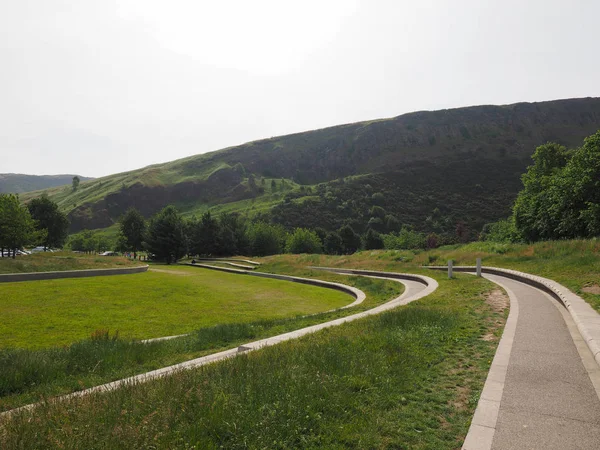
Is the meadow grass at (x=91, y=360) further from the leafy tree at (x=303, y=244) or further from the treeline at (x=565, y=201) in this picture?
the leafy tree at (x=303, y=244)

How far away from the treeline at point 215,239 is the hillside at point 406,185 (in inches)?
554

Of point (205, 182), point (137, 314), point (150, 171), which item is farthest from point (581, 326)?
point (150, 171)

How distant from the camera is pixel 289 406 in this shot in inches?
156

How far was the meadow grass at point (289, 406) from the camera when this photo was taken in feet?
11.1

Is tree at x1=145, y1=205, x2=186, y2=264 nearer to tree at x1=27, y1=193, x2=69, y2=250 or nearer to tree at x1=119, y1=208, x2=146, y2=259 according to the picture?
tree at x1=119, y1=208, x2=146, y2=259


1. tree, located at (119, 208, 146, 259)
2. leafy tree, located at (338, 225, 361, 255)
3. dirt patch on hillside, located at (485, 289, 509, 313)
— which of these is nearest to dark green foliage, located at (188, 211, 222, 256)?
tree, located at (119, 208, 146, 259)

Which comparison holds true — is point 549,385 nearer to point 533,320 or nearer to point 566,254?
point 533,320

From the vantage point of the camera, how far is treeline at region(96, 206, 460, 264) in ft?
182

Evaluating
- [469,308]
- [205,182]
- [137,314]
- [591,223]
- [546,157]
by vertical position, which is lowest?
[137,314]

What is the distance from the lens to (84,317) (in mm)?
12961

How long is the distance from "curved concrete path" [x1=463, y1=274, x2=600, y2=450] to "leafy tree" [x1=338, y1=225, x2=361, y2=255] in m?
85.6

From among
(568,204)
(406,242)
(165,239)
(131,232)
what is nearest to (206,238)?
(165,239)

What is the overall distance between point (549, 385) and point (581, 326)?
3410 millimetres

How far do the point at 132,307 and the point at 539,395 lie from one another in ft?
48.8
